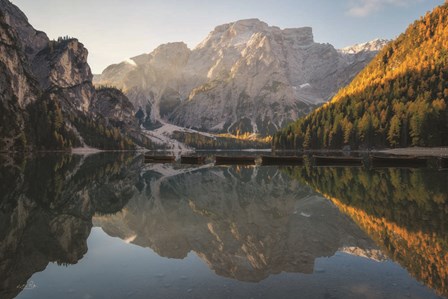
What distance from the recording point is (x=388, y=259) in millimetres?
13703

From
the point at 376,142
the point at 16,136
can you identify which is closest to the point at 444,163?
the point at 376,142

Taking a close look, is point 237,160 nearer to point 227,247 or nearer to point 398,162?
point 398,162

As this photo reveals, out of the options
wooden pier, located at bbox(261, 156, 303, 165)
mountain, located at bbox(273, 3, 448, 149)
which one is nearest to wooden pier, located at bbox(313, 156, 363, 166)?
wooden pier, located at bbox(261, 156, 303, 165)

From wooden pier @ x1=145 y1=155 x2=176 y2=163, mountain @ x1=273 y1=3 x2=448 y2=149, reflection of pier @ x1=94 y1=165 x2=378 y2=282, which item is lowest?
wooden pier @ x1=145 y1=155 x2=176 y2=163

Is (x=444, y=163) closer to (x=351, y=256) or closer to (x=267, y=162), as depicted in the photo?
(x=267, y=162)

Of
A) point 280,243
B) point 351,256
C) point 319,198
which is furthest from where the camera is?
point 319,198

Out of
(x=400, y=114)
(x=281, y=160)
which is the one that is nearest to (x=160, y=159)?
(x=281, y=160)

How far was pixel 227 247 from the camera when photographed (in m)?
16.2

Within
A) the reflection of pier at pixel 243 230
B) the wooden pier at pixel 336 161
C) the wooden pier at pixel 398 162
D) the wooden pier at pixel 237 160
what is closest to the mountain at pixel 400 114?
the wooden pier at pixel 398 162

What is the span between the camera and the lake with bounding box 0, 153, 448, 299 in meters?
11.2

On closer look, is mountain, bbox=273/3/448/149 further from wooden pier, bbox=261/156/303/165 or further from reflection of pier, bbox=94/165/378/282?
reflection of pier, bbox=94/165/378/282

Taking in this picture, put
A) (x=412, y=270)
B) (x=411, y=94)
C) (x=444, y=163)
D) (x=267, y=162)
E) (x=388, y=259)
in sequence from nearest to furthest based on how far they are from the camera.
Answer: (x=412, y=270) → (x=388, y=259) → (x=444, y=163) → (x=267, y=162) → (x=411, y=94)

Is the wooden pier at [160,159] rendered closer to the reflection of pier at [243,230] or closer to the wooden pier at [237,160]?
the wooden pier at [237,160]

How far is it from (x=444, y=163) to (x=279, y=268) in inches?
2389
